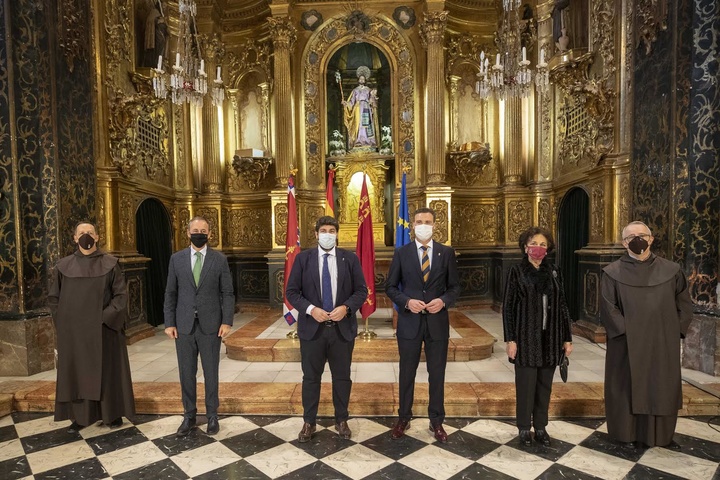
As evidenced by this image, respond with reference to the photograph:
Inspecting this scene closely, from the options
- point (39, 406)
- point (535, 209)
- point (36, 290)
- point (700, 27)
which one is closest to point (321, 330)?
point (39, 406)

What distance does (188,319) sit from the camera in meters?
3.25

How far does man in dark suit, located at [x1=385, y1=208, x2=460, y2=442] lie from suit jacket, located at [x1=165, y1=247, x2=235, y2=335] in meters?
1.36

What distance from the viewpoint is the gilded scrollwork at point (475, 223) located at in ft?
28.5

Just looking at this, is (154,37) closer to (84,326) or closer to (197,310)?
(84,326)

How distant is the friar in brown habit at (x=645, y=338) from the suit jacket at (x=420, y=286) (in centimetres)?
117

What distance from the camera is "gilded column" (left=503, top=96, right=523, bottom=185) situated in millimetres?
8289

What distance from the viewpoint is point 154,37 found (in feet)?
22.7

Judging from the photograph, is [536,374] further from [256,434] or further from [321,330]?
[256,434]

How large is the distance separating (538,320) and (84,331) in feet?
11.7

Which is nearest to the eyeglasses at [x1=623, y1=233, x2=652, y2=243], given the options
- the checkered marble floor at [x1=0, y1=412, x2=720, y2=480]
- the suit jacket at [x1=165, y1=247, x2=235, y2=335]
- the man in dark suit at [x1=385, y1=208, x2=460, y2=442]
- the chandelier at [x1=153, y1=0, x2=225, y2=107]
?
the man in dark suit at [x1=385, y1=208, x2=460, y2=442]

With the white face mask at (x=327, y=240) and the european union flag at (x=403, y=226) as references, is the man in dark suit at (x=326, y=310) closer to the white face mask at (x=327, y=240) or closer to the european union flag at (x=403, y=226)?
the white face mask at (x=327, y=240)

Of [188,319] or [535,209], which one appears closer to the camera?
[188,319]

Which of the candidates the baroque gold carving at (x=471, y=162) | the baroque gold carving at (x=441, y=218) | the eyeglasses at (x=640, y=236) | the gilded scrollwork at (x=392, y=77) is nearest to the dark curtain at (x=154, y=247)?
the gilded scrollwork at (x=392, y=77)

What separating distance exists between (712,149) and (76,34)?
7.80 m
